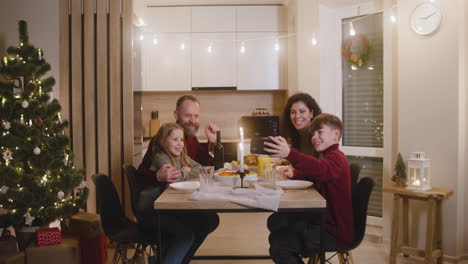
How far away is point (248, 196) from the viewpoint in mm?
1979

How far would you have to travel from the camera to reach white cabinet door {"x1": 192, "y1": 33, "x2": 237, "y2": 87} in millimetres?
5348

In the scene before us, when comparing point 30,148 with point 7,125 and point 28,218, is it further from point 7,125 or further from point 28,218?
point 28,218

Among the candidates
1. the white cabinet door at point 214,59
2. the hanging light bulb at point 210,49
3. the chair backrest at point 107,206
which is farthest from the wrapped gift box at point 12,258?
the hanging light bulb at point 210,49

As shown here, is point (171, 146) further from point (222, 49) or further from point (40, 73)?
point (222, 49)

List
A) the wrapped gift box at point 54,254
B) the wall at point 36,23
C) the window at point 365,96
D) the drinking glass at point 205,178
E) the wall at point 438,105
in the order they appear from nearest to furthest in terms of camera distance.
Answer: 1. the drinking glass at point 205,178
2. the wrapped gift box at point 54,254
3. the wall at point 438,105
4. the wall at point 36,23
5. the window at point 365,96

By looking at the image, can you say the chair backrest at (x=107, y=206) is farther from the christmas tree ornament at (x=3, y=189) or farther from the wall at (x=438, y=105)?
the wall at (x=438, y=105)

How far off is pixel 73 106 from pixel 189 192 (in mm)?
1903

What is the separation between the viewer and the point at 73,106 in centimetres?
364

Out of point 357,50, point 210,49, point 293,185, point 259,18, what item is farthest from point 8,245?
point 259,18

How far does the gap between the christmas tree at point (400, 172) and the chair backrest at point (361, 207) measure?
106cm

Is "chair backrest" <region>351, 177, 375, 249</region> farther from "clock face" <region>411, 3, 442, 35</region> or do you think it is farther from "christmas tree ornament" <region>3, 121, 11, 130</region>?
"christmas tree ornament" <region>3, 121, 11, 130</region>

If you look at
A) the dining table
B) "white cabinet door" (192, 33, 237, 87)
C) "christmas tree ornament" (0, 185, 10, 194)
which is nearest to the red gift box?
"christmas tree ornament" (0, 185, 10, 194)

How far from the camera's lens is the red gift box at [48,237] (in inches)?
111

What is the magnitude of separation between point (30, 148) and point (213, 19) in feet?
Result: 10.1
